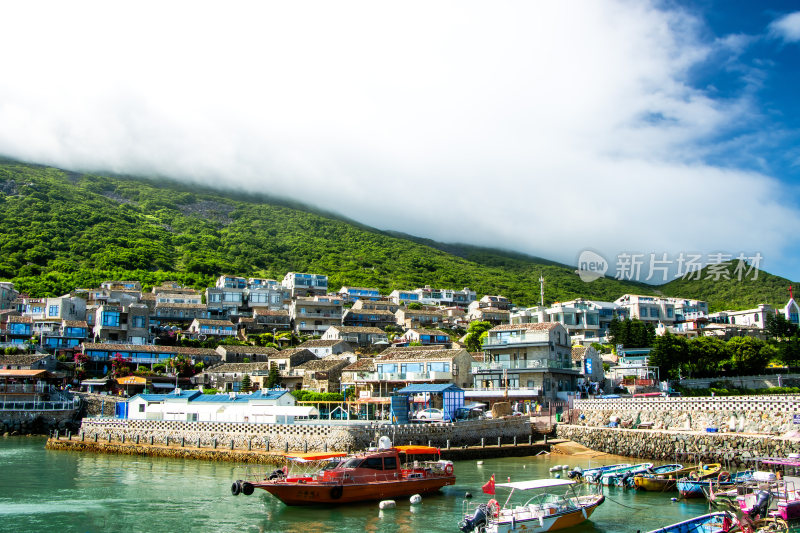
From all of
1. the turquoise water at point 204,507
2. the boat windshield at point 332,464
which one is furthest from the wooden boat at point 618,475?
the boat windshield at point 332,464

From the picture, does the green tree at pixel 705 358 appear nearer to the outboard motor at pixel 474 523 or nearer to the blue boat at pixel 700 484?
the blue boat at pixel 700 484

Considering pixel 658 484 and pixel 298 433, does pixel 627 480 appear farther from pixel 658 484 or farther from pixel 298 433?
pixel 298 433

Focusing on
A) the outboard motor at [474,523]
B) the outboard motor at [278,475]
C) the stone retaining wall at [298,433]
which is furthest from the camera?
the stone retaining wall at [298,433]

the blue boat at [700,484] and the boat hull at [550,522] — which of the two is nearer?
the boat hull at [550,522]

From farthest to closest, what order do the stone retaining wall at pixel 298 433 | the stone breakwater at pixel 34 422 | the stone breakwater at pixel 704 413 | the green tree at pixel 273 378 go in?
the green tree at pixel 273 378, the stone breakwater at pixel 34 422, the stone retaining wall at pixel 298 433, the stone breakwater at pixel 704 413

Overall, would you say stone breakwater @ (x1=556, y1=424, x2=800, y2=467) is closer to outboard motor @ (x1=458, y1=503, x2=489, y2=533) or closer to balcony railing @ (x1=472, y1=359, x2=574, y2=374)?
balcony railing @ (x1=472, y1=359, x2=574, y2=374)

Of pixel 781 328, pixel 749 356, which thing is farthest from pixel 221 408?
pixel 781 328
